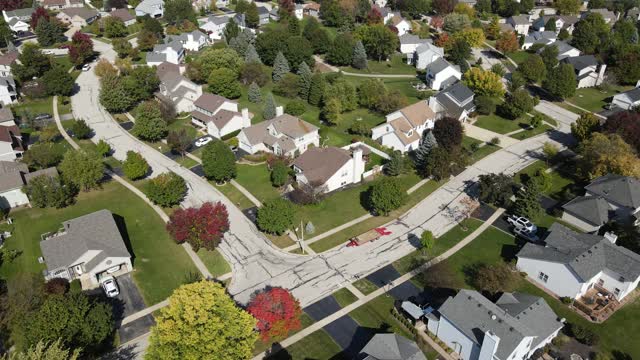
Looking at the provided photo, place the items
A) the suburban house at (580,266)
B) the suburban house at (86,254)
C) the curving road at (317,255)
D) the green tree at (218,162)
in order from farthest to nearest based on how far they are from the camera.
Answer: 1. the green tree at (218,162)
2. the curving road at (317,255)
3. the suburban house at (86,254)
4. the suburban house at (580,266)

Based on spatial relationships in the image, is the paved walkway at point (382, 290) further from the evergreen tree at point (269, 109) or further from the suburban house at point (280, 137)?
the evergreen tree at point (269, 109)

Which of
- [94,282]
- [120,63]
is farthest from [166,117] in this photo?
[94,282]

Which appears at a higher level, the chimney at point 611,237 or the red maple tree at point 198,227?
the chimney at point 611,237

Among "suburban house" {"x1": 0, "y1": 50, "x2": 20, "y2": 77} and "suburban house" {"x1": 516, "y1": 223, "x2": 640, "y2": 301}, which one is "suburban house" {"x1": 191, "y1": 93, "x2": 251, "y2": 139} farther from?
"suburban house" {"x1": 516, "y1": 223, "x2": 640, "y2": 301}

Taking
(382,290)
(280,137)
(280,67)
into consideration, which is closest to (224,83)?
(280,67)

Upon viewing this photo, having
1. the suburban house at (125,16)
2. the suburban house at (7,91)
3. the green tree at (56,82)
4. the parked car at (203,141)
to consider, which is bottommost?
the suburban house at (125,16)

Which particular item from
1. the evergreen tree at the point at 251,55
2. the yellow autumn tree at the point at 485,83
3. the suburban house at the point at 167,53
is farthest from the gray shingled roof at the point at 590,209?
the suburban house at the point at 167,53

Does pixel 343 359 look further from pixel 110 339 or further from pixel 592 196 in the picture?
pixel 592 196
